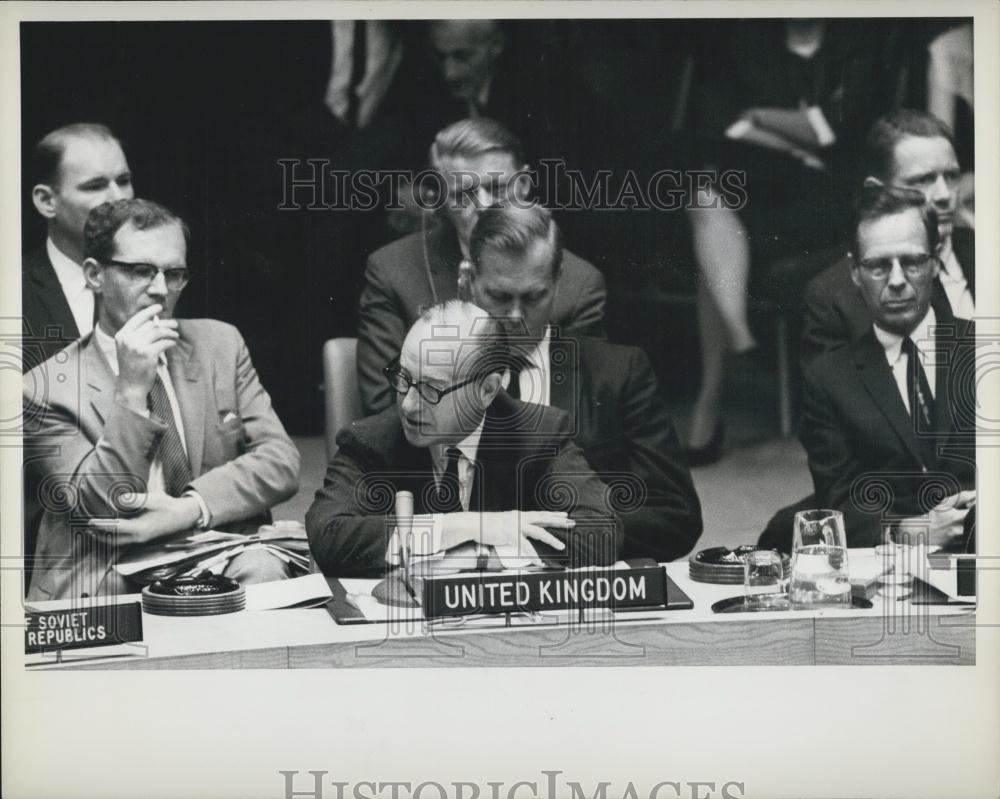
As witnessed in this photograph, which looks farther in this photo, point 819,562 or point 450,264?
point 450,264

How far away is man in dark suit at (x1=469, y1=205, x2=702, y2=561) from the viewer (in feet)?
16.4

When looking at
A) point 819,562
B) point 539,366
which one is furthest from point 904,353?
point 539,366

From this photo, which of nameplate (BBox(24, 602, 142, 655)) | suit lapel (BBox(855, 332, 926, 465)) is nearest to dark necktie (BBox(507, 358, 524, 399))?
suit lapel (BBox(855, 332, 926, 465))

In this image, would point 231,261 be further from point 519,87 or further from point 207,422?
point 519,87

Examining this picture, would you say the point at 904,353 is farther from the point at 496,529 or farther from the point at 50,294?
the point at 50,294

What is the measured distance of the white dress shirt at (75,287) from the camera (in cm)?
495

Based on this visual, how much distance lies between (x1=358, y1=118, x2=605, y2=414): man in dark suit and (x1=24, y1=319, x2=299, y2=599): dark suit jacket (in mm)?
402

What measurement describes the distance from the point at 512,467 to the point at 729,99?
132 cm

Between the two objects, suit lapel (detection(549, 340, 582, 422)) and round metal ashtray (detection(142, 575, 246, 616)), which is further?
suit lapel (detection(549, 340, 582, 422))

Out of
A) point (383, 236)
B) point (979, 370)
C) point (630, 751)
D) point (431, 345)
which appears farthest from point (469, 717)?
point (979, 370)

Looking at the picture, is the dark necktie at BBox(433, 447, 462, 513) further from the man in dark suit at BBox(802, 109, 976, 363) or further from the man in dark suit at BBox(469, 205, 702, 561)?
the man in dark suit at BBox(802, 109, 976, 363)

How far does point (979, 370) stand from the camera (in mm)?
5008

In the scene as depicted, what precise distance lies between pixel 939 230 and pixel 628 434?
116cm

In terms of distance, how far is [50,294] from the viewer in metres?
4.95
